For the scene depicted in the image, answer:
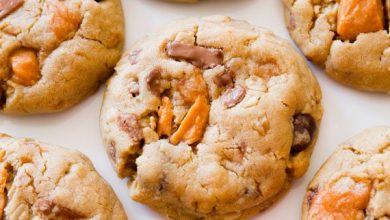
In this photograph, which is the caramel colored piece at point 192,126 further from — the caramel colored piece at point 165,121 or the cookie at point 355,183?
the cookie at point 355,183

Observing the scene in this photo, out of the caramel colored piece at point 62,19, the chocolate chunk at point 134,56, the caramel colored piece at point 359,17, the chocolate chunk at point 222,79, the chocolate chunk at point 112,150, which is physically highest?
the caramel colored piece at point 359,17

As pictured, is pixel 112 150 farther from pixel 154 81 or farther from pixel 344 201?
pixel 344 201

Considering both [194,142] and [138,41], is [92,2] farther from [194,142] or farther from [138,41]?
[194,142]

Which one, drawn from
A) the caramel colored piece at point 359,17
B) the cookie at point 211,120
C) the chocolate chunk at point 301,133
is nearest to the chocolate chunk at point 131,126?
the cookie at point 211,120

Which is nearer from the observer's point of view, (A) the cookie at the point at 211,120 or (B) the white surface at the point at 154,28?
(A) the cookie at the point at 211,120

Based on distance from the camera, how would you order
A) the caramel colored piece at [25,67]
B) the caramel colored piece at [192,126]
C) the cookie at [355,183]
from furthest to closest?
the caramel colored piece at [25,67], the caramel colored piece at [192,126], the cookie at [355,183]

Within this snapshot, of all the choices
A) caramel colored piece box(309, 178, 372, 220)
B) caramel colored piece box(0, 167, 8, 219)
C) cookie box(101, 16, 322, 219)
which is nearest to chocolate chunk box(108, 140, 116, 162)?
cookie box(101, 16, 322, 219)
